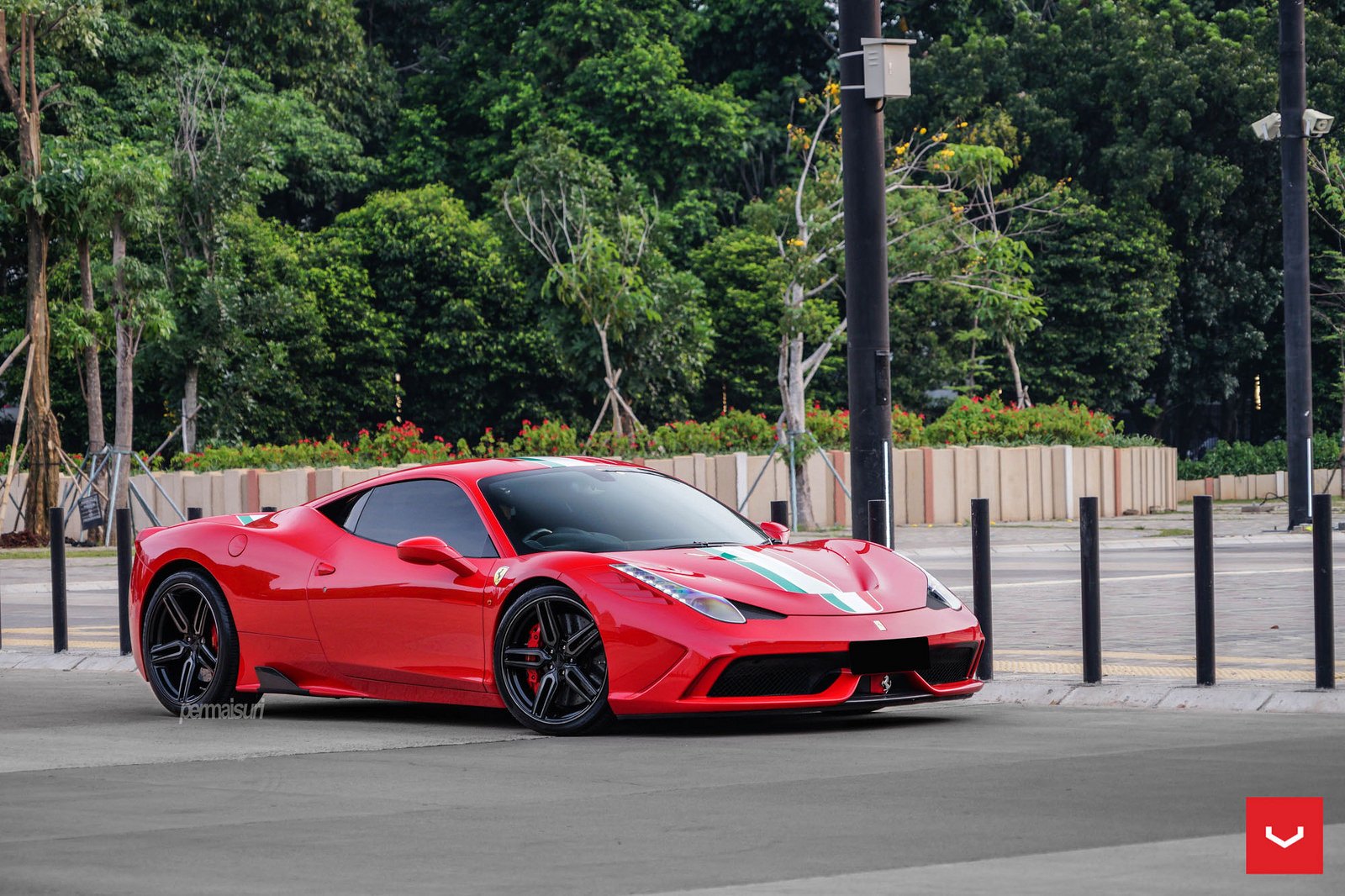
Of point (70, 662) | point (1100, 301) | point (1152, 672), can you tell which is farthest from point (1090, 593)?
point (1100, 301)

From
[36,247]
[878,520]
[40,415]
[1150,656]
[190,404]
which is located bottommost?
[1150,656]

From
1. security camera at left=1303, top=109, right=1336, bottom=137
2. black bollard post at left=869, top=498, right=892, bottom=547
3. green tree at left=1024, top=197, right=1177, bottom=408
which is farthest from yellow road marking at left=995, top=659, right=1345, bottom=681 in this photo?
green tree at left=1024, top=197, right=1177, bottom=408

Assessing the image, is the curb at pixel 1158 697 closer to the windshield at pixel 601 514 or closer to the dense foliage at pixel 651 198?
the windshield at pixel 601 514

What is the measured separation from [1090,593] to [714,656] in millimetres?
2579

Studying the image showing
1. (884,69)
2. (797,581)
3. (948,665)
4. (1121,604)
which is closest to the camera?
(797,581)

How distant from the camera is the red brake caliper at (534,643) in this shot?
912 cm

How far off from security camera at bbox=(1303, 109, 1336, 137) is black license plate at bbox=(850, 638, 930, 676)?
1793 cm

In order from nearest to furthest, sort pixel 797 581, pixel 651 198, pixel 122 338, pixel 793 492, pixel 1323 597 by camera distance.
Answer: pixel 797 581
pixel 1323 597
pixel 793 492
pixel 122 338
pixel 651 198

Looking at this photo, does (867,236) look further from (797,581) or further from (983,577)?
(797,581)

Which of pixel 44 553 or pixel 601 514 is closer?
pixel 601 514

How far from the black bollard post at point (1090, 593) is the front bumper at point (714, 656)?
5.61 feet

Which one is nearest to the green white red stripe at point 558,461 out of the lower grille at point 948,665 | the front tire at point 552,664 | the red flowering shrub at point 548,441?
the front tire at point 552,664

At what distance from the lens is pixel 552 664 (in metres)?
9.09

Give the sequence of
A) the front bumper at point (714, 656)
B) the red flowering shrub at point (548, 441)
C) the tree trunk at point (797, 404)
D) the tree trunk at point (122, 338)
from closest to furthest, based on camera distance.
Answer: the front bumper at point (714, 656), the tree trunk at point (797, 404), the tree trunk at point (122, 338), the red flowering shrub at point (548, 441)
